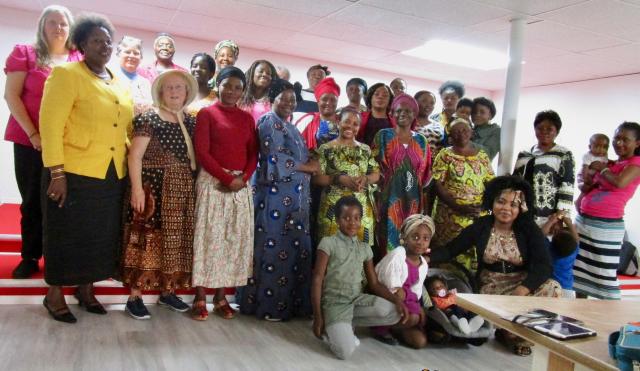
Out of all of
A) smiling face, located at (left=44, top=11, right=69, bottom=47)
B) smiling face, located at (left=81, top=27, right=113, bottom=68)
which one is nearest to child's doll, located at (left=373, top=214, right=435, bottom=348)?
smiling face, located at (left=81, top=27, right=113, bottom=68)

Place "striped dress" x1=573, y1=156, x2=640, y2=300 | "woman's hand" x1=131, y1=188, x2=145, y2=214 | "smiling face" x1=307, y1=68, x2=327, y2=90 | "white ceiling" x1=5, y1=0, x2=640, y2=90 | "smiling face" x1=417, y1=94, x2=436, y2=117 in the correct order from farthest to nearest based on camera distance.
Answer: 1. "smiling face" x1=307, y1=68, x2=327, y2=90
2. "white ceiling" x1=5, y1=0, x2=640, y2=90
3. "smiling face" x1=417, y1=94, x2=436, y2=117
4. "striped dress" x1=573, y1=156, x2=640, y2=300
5. "woman's hand" x1=131, y1=188, x2=145, y2=214

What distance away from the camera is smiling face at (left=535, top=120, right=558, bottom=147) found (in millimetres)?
3475

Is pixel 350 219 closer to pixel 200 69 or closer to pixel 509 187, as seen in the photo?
pixel 509 187

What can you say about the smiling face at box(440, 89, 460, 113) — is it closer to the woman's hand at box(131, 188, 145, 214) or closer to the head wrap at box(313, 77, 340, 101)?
the head wrap at box(313, 77, 340, 101)

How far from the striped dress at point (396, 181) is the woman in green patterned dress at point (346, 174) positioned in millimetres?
112

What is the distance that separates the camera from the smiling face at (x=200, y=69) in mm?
3455

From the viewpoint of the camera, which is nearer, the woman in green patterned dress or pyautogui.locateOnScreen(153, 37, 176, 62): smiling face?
the woman in green patterned dress

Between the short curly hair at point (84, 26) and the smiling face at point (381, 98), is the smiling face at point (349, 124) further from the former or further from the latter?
the short curly hair at point (84, 26)

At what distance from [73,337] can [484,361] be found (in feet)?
7.64

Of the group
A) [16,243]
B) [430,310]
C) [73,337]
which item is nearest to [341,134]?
[430,310]

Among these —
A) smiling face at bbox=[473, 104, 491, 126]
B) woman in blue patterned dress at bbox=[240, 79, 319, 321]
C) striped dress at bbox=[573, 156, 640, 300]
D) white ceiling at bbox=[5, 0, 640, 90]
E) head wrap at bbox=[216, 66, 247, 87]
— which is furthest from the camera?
white ceiling at bbox=[5, 0, 640, 90]

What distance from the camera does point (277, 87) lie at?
3307 millimetres

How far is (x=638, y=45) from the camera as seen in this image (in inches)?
202

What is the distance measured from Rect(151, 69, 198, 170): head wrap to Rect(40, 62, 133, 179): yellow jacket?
0.61ft
